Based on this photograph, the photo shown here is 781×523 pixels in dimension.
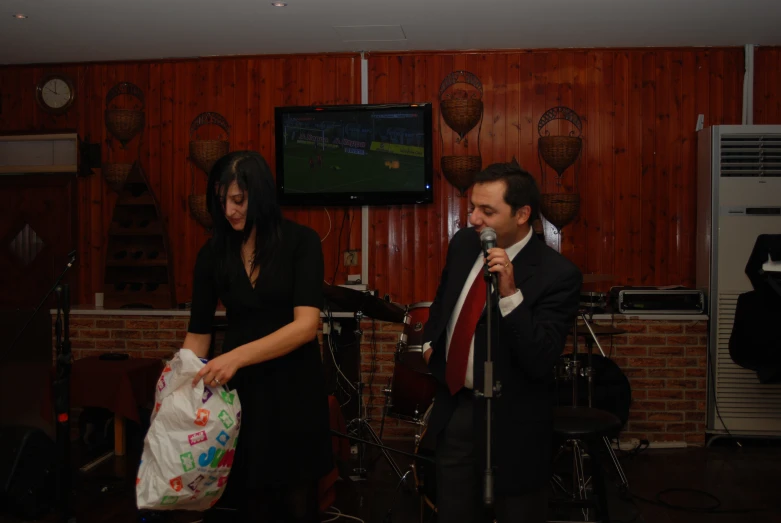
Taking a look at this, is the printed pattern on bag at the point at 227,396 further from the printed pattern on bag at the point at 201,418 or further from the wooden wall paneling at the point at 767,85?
the wooden wall paneling at the point at 767,85

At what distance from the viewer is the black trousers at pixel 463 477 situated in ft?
6.35

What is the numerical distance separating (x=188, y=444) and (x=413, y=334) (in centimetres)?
182

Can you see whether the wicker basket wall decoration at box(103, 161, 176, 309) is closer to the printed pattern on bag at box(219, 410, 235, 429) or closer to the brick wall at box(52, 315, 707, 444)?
the brick wall at box(52, 315, 707, 444)

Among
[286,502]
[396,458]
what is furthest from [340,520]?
[286,502]

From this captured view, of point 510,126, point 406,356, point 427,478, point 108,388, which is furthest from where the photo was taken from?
point 510,126

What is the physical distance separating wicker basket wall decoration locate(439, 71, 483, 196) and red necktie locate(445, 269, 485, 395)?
3121 millimetres

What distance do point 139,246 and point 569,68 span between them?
3.44 meters

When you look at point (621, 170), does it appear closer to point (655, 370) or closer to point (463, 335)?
point (655, 370)

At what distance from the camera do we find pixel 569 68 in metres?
5.23

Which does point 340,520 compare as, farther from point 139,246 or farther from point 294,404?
point 139,246

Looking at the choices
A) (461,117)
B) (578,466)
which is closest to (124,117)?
(461,117)

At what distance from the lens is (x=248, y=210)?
189 centimetres

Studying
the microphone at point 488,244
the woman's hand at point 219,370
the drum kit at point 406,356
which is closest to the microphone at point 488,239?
the microphone at point 488,244

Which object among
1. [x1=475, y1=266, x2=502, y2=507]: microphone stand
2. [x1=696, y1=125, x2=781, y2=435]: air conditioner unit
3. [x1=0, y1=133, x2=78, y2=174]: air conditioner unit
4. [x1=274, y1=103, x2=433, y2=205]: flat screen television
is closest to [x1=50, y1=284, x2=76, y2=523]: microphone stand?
[x1=475, y1=266, x2=502, y2=507]: microphone stand
